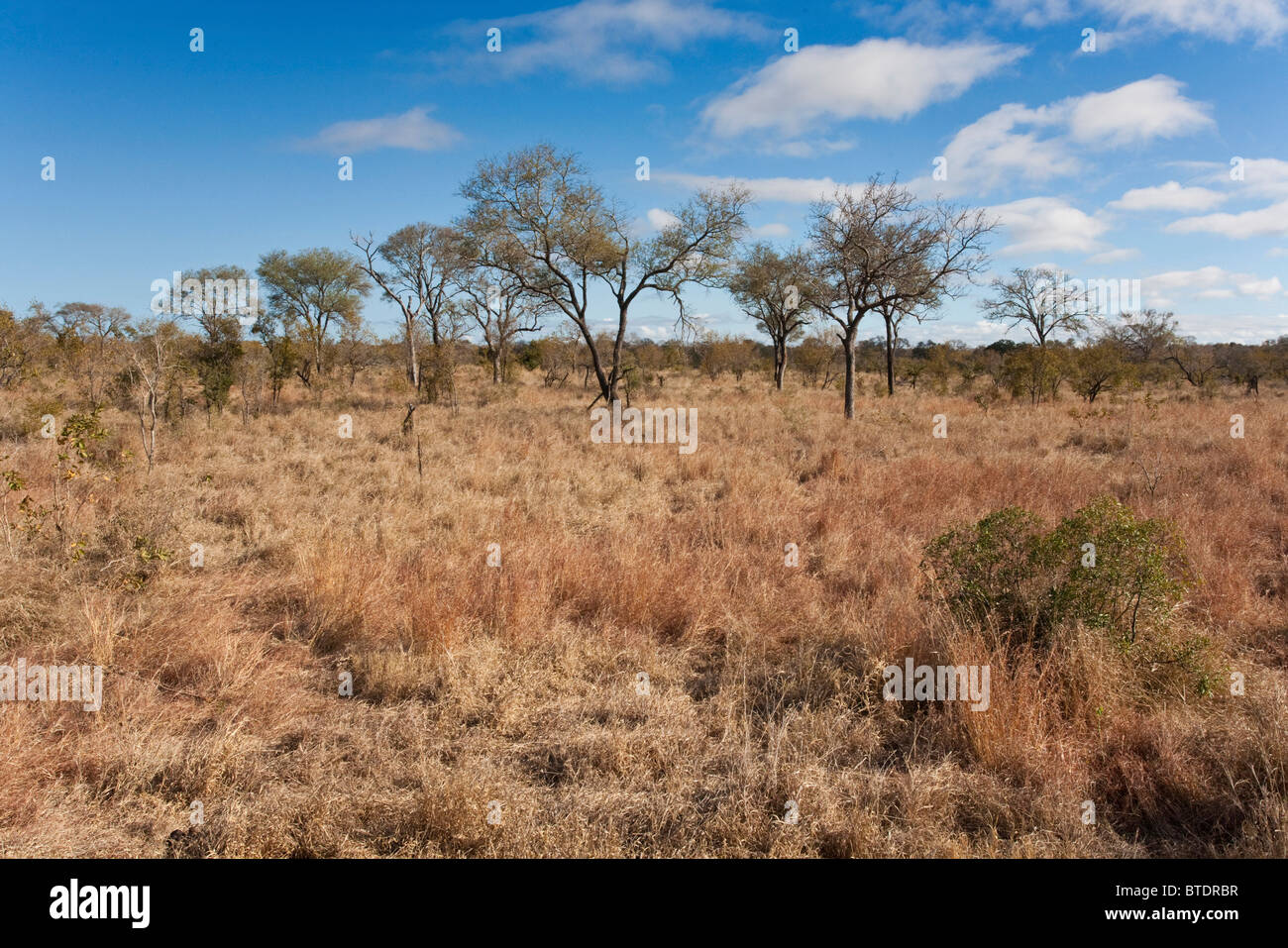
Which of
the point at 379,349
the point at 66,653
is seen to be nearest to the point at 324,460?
the point at 66,653

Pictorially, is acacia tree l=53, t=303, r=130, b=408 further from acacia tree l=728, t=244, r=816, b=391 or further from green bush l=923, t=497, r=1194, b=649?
acacia tree l=728, t=244, r=816, b=391

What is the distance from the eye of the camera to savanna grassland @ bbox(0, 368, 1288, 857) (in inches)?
114

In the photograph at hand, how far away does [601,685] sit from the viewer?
427 centimetres

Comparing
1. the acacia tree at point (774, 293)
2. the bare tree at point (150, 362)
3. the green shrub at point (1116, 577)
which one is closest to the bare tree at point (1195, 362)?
the acacia tree at point (774, 293)

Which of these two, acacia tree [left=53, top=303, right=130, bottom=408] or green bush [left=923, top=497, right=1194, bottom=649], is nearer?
green bush [left=923, top=497, right=1194, bottom=649]

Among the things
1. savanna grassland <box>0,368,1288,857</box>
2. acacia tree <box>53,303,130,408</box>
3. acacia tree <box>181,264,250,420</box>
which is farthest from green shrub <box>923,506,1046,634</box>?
acacia tree <box>181,264,250,420</box>

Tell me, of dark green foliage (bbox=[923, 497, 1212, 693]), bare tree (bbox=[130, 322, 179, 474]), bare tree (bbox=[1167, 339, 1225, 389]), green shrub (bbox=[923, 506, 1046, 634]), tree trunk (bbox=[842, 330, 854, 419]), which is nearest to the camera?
dark green foliage (bbox=[923, 497, 1212, 693])

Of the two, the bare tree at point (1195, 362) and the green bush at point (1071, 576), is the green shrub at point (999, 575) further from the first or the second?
the bare tree at point (1195, 362)

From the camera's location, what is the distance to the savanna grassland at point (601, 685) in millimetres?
2896

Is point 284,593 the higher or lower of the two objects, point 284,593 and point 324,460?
the lower

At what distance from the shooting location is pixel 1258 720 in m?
3.38
